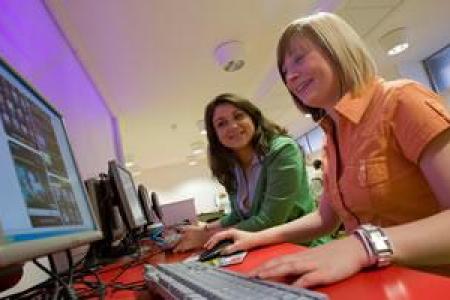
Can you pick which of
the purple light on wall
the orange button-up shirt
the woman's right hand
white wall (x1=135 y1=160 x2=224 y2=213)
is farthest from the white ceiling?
white wall (x1=135 y1=160 x2=224 y2=213)

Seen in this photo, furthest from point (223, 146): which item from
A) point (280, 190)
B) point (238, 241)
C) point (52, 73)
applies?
point (238, 241)

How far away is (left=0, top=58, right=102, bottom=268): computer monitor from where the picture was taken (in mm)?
457

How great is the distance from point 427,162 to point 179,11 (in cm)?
226

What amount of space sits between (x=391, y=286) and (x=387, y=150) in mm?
417

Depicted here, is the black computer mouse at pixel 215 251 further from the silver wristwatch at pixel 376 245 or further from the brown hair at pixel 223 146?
the brown hair at pixel 223 146

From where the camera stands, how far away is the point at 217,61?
143 inches

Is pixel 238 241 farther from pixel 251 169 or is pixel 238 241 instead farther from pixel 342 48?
pixel 251 169

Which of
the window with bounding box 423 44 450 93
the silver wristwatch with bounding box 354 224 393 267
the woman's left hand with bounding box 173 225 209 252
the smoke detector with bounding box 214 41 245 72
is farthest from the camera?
the window with bounding box 423 44 450 93

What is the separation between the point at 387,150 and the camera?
801mm

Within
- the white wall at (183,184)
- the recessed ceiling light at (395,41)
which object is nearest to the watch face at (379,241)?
the recessed ceiling light at (395,41)

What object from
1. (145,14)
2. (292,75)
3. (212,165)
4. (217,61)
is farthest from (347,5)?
(292,75)

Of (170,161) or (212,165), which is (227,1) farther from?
(170,161)

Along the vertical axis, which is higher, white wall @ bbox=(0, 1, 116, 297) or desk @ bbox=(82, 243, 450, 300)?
white wall @ bbox=(0, 1, 116, 297)

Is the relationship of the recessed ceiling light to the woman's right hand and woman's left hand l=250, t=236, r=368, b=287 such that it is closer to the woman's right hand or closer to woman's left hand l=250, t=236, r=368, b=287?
the woman's right hand
